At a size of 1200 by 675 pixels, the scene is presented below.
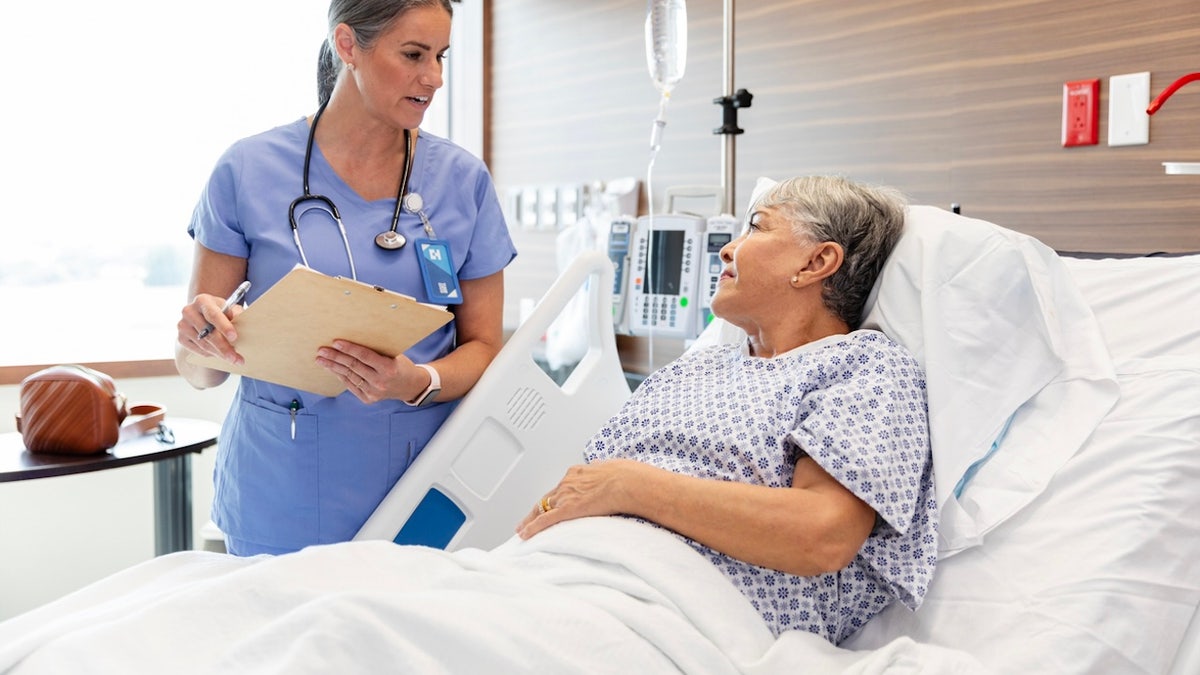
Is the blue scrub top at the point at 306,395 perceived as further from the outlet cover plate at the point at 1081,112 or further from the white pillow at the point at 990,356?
the outlet cover plate at the point at 1081,112

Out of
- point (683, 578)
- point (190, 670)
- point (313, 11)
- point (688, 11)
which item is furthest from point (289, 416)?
point (313, 11)

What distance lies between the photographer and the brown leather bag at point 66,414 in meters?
2.16

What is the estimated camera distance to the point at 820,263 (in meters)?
1.57

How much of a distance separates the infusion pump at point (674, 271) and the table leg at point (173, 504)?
1.14 metres

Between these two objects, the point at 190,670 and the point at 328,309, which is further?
the point at 328,309

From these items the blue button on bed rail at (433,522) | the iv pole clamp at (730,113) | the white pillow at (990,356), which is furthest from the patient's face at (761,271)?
the iv pole clamp at (730,113)

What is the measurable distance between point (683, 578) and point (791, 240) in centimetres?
57

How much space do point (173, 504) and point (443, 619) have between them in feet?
5.12

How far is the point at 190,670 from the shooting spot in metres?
1.09

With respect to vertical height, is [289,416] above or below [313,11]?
below

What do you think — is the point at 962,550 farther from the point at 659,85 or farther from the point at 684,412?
the point at 659,85

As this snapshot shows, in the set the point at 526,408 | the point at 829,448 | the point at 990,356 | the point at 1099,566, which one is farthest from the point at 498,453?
the point at 1099,566

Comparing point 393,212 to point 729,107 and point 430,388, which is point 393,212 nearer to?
point 430,388

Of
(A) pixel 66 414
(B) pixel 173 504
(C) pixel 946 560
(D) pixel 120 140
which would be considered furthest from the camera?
(D) pixel 120 140
